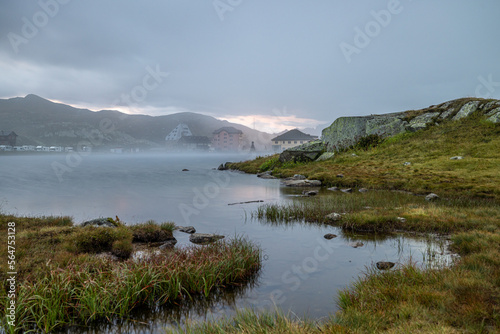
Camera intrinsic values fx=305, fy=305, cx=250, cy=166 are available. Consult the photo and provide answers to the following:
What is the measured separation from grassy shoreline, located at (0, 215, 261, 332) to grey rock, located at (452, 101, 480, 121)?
Result: 47581 mm

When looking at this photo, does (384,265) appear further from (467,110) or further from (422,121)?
(467,110)

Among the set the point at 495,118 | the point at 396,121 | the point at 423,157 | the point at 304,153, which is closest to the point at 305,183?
the point at 423,157

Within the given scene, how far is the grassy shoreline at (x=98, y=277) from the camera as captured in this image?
7081 millimetres

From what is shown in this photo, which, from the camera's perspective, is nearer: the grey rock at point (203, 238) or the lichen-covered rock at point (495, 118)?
the grey rock at point (203, 238)

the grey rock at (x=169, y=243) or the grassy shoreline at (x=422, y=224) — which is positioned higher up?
the grassy shoreline at (x=422, y=224)

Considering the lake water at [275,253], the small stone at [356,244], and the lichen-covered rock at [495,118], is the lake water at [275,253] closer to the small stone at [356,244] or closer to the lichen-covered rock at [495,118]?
the small stone at [356,244]

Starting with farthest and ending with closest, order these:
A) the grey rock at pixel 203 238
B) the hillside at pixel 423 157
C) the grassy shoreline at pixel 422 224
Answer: the hillside at pixel 423 157, the grey rock at pixel 203 238, the grassy shoreline at pixel 422 224

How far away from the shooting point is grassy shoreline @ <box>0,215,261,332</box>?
23.2 feet

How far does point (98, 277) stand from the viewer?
8.24 m

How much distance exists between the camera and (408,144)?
42.1 metres

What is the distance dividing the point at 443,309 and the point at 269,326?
11.5 feet

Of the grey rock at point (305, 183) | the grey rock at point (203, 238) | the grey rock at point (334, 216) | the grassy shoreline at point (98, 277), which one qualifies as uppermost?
the grassy shoreline at point (98, 277)

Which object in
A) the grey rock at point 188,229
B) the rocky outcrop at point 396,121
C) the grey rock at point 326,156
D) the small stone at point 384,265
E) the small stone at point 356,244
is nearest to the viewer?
the small stone at point 384,265

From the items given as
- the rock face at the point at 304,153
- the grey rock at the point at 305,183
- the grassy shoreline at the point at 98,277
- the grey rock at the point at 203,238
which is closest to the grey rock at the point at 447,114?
the rock face at the point at 304,153
